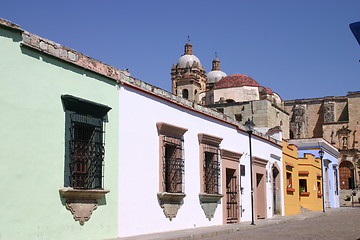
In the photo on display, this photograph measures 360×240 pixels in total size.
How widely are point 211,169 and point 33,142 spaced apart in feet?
26.1

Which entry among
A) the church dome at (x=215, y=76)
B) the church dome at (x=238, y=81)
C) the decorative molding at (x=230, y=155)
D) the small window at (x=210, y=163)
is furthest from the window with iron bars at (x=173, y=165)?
the church dome at (x=215, y=76)

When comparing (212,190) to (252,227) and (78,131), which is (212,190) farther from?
(78,131)

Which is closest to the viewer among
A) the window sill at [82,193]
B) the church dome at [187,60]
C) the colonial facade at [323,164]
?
the window sill at [82,193]

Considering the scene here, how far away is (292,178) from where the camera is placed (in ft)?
87.0

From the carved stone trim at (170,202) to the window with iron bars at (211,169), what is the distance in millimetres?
1982

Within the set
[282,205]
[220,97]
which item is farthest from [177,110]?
[220,97]

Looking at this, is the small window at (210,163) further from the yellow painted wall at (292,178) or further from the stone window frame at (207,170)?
the yellow painted wall at (292,178)

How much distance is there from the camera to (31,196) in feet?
28.9

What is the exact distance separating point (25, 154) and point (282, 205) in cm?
1705

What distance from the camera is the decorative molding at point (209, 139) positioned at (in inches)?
608

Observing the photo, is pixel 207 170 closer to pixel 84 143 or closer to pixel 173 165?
pixel 173 165

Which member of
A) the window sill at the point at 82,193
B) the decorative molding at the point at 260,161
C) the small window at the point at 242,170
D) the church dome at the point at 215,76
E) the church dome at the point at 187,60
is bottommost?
the window sill at the point at 82,193

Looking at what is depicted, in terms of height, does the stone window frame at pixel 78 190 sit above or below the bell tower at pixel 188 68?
below

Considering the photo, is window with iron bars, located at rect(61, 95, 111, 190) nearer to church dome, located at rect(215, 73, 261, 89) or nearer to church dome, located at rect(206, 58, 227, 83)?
church dome, located at rect(215, 73, 261, 89)
